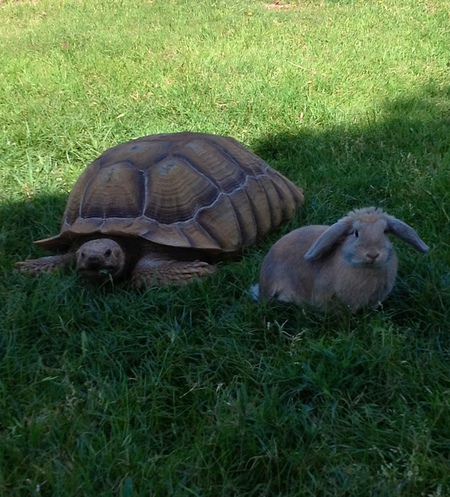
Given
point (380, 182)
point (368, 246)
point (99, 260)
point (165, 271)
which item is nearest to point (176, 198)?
point (165, 271)

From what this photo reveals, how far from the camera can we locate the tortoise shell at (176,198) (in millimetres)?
3789

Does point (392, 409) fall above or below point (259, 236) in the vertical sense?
above

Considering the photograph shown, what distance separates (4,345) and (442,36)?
6616mm

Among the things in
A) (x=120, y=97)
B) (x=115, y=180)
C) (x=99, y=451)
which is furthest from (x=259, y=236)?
(x=120, y=97)

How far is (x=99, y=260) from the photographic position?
3582 mm

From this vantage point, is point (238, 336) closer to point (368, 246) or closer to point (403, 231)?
point (368, 246)

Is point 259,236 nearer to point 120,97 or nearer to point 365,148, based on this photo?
point 365,148

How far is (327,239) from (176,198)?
3.80ft

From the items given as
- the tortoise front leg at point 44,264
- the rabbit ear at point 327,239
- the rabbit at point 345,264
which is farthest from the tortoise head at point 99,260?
the rabbit ear at point 327,239

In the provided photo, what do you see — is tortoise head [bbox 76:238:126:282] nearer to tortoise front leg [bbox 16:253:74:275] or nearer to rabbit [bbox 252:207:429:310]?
tortoise front leg [bbox 16:253:74:275]

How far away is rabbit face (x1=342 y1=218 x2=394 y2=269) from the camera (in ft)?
9.21

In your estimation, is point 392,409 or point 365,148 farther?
point 365,148

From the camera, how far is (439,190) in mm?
4246

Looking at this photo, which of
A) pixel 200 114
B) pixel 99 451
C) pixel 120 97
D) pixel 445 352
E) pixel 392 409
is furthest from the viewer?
pixel 120 97
